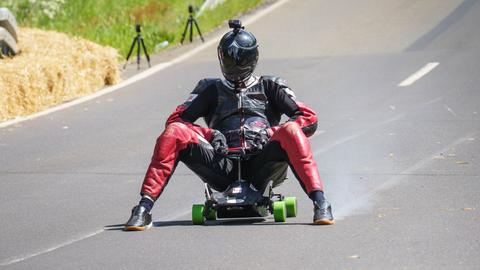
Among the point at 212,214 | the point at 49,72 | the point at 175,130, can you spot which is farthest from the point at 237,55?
the point at 49,72

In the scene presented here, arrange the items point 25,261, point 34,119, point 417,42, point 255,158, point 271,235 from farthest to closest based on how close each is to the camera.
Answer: point 417,42
point 34,119
point 255,158
point 271,235
point 25,261

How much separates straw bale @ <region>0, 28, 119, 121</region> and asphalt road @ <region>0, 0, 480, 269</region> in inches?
24.7

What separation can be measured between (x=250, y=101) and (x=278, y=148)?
0.54 meters

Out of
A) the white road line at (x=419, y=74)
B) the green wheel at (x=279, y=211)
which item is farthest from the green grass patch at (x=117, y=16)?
the green wheel at (x=279, y=211)

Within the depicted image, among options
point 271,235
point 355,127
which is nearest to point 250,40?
point 271,235

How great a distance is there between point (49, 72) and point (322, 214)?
11272 mm

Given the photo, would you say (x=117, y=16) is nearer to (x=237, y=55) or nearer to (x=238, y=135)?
(x=237, y=55)

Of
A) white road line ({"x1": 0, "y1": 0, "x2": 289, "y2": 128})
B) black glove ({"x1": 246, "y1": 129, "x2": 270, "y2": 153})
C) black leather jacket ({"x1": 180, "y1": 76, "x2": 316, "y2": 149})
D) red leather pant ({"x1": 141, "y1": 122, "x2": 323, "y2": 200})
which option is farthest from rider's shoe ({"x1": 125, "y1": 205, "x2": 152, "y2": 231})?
white road line ({"x1": 0, "y1": 0, "x2": 289, "y2": 128})

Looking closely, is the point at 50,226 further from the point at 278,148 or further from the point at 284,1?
the point at 284,1

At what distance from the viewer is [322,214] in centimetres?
927

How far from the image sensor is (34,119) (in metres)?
18.3

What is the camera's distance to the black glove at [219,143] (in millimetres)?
9570

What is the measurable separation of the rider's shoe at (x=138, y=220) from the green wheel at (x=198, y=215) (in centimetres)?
43

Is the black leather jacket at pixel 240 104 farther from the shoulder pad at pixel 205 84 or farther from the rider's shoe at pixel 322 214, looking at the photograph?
the rider's shoe at pixel 322 214
